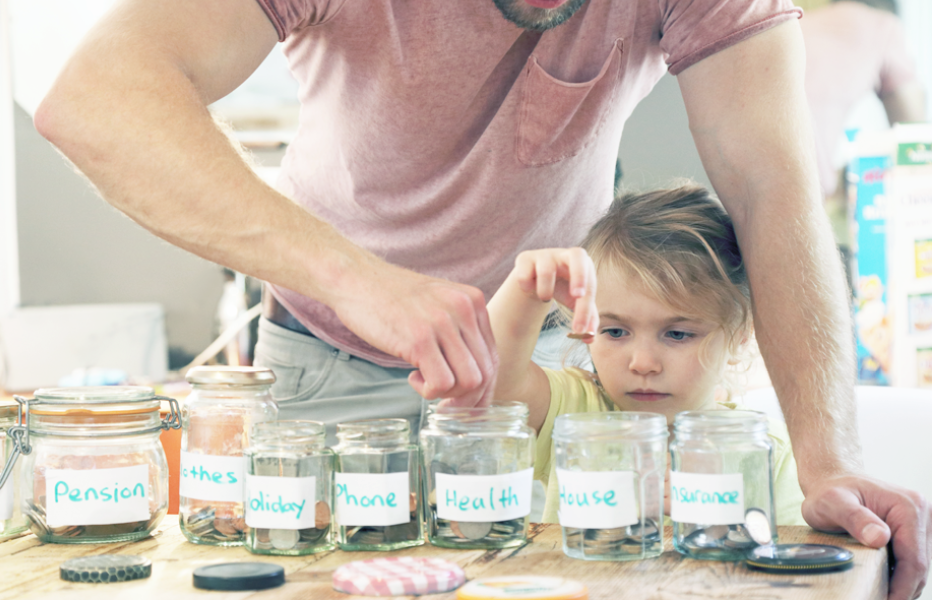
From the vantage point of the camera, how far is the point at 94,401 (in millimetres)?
828

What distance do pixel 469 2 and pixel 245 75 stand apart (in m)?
0.31

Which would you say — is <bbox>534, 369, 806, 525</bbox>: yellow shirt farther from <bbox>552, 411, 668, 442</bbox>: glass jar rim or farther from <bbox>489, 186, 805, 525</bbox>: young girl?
<bbox>552, 411, 668, 442</bbox>: glass jar rim

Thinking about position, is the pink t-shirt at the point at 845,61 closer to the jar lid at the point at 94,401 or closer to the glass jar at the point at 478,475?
the glass jar at the point at 478,475

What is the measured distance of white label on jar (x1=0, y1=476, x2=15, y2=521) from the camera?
2.91 ft

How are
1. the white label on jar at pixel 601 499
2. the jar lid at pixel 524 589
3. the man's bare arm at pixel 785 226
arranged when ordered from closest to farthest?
the jar lid at pixel 524 589
the white label on jar at pixel 601 499
the man's bare arm at pixel 785 226

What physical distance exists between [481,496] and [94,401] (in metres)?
0.37

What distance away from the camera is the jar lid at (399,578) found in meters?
0.64

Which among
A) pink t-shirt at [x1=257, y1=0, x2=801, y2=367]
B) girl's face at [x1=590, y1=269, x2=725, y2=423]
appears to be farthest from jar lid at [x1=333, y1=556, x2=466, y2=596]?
pink t-shirt at [x1=257, y1=0, x2=801, y2=367]

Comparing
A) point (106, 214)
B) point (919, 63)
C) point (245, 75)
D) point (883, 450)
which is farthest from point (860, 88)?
point (106, 214)

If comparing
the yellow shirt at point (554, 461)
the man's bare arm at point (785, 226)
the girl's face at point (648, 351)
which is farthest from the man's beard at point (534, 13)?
the yellow shirt at point (554, 461)

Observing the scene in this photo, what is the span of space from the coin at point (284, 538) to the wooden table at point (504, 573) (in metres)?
0.01

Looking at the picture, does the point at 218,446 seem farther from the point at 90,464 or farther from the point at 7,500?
the point at 7,500

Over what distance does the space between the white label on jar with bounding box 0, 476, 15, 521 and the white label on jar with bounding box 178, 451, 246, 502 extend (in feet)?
0.69

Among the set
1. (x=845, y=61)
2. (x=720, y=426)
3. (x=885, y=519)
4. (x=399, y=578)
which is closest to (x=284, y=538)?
(x=399, y=578)
